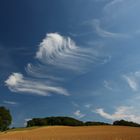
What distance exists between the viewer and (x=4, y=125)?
97250 mm

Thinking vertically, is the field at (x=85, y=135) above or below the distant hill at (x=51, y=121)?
below

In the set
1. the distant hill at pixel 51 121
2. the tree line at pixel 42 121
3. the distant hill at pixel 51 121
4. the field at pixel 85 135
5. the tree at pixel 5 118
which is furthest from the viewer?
the distant hill at pixel 51 121

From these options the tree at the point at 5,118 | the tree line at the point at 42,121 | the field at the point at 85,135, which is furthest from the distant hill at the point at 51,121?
the field at the point at 85,135

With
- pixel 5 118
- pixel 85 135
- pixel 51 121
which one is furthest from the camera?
pixel 51 121

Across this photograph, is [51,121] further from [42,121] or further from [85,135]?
[85,135]

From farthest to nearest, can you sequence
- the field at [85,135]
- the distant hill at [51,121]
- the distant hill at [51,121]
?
the distant hill at [51,121], the distant hill at [51,121], the field at [85,135]

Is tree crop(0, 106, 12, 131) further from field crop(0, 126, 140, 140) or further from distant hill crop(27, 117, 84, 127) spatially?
field crop(0, 126, 140, 140)

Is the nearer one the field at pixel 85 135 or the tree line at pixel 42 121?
the field at pixel 85 135

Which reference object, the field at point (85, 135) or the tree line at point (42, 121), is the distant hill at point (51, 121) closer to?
the tree line at point (42, 121)

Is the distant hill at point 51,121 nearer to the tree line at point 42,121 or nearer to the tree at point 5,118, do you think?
the tree line at point 42,121

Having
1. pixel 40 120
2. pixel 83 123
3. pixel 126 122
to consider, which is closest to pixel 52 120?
pixel 40 120

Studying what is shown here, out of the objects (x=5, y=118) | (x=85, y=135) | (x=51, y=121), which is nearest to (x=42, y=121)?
(x=51, y=121)

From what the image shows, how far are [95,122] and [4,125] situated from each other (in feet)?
85.8

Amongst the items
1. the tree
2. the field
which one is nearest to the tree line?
the tree
